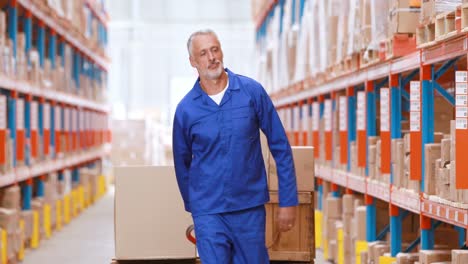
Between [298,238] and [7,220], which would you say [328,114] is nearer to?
[7,220]

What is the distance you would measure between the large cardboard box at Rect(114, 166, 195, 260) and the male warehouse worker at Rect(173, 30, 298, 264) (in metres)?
1.20

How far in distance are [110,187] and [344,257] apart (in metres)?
14.1

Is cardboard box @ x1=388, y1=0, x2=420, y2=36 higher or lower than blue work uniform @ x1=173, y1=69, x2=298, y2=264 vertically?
higher

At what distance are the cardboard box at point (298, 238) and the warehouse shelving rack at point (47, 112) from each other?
3.66 metres

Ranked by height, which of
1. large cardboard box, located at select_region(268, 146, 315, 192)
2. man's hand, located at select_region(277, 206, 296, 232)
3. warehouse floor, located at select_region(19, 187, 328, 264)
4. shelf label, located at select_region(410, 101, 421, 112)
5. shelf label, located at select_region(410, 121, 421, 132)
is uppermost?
shelf label, located at select_region(410, 101, 421, 112)

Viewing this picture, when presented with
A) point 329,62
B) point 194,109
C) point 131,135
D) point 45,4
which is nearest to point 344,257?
point 329,62

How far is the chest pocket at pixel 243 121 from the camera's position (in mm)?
4367

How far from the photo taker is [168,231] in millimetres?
5695

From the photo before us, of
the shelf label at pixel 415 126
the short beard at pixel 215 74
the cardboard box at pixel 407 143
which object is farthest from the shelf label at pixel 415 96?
the short beard at pixel 215 74

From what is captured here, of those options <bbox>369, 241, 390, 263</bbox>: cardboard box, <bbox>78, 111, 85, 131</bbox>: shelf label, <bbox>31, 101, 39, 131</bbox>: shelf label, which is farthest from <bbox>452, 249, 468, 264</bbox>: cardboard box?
<bbox>78, 111, 85, 131</bbox>: shelf label

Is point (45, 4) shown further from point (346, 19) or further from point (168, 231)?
point (168, 231)

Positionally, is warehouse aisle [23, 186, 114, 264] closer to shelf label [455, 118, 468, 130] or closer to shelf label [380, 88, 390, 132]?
shelf label [380, 88, 390, 132]

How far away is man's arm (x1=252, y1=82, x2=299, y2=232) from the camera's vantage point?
4379 mm

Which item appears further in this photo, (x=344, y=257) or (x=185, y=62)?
(x=185, y=62)
